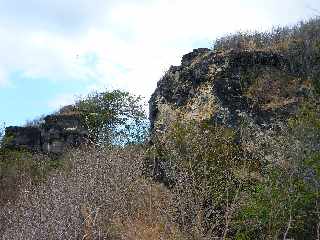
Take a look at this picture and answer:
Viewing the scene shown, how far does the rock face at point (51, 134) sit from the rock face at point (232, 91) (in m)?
14.7

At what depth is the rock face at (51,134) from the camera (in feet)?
86.0

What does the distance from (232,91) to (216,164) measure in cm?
197

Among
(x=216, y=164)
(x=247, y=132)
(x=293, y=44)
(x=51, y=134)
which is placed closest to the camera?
(x=216, y=164)

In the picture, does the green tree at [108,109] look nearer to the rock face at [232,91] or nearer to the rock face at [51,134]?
the rock face at [51,134]

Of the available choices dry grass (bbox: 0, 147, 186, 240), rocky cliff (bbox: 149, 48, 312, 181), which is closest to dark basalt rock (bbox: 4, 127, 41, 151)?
rocky cliff (bbox: 149, 48, 312, 181)

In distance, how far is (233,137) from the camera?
380 inches

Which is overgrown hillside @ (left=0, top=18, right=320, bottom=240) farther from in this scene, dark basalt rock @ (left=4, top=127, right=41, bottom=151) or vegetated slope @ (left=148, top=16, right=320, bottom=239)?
dark basalt rock @ (left=4, top=127, right=41, bottom=151)

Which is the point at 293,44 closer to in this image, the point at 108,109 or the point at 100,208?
the point at 100,208

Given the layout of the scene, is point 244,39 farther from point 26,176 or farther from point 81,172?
point 26,176

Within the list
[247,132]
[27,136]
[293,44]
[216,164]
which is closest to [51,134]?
[27,136]

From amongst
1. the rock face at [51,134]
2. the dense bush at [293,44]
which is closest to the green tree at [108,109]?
the rock face at [51,134]

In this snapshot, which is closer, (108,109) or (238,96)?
(238,96)

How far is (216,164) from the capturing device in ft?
30.1

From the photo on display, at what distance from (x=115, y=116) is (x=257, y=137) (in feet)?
64.5
